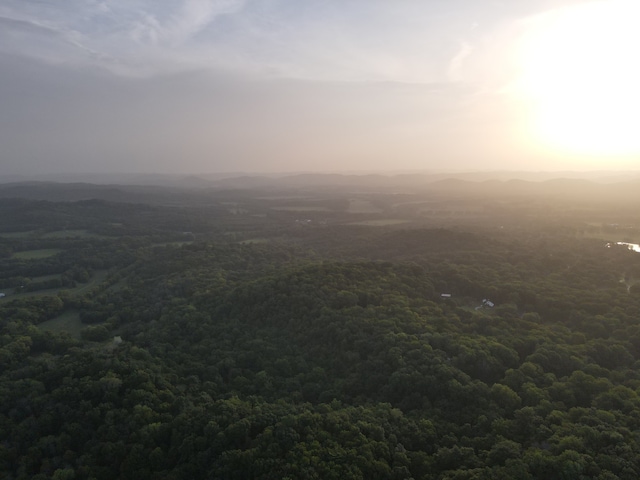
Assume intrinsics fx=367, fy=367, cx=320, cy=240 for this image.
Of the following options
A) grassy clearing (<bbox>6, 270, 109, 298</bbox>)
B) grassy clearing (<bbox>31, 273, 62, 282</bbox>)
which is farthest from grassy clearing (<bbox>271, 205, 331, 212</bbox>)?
grassy clearing (<bbox>31, 273, 62, 282</bbox>)

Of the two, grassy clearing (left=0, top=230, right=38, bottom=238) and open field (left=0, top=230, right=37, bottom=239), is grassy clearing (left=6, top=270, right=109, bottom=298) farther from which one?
grassy clearing (left=0, top=230, right=38, bottom=238)

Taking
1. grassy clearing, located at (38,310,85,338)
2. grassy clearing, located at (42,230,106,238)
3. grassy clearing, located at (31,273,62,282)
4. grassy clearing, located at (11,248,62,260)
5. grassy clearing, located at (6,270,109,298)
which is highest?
grassy clearing, located at (42,230,106,238)

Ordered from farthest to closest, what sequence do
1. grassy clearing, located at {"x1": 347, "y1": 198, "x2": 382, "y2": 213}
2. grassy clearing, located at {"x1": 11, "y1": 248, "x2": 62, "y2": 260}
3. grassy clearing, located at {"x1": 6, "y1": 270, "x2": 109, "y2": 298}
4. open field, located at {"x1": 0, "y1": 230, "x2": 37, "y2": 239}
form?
grassy clearing, located at {"x1": 347, "y1": 198, "x2": 382, "y2": 213} → open field, located at {"x1": 0, "y1": 230, "x2": 37, "y2": 239} → grassy clearing, located at {"x1": 11, "y1": 248, "x2": 62, "y2": 260} → grassy clearing, located at {"x1": 6, "y1": 270, "x2": 109, "y2": 298}

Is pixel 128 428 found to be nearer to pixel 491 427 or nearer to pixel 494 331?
pixel 491 427

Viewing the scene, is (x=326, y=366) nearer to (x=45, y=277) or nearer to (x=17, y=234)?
(x=45, y=277)

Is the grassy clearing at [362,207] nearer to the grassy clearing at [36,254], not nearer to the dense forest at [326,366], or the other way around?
the dense forest at [326,366]
